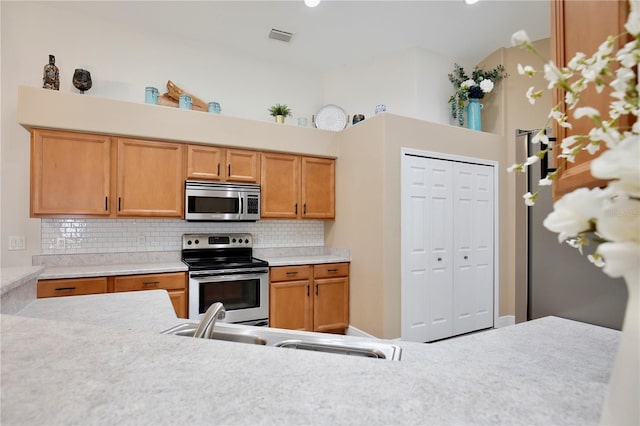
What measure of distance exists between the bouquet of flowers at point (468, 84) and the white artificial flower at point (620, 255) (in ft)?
13.5

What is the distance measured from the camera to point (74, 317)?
55.9 inches

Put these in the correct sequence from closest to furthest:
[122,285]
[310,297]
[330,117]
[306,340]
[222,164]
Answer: [306,340], [122,285], [222,164], [310,297], [330,117]

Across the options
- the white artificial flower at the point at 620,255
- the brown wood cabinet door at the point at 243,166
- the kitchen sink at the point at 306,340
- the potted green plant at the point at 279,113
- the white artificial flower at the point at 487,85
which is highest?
the white artificial flower at the point at 487,85

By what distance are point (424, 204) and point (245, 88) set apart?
8.18 feet

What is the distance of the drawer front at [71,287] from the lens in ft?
8.43

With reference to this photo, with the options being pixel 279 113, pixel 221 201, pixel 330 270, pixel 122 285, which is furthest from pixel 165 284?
pixel 279 113

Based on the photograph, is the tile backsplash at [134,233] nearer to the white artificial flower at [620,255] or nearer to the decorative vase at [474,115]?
the decorative vase at [474,115]

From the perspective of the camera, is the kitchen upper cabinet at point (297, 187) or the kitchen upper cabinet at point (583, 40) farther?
the kitchen upper cabinet at point (297, 187)

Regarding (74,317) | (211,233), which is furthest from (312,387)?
(211,233)

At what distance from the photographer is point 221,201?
11.0ft

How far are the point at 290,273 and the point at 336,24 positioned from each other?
2.70m

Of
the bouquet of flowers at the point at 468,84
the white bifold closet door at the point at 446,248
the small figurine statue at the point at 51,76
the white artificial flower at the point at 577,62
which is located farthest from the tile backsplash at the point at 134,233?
the white artificial flower at the point at 577,62

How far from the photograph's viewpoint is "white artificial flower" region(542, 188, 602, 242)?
0.36 metres

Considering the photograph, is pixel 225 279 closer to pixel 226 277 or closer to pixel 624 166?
pixel 226 277
